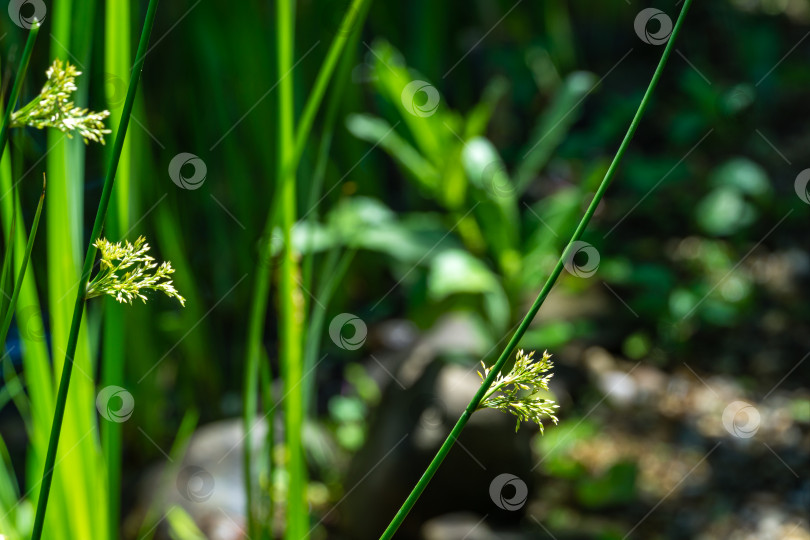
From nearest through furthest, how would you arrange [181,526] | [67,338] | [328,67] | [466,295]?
[328,67] < [67,338] < [181,526] < [466,295]

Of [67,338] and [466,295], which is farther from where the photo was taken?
[466,295]

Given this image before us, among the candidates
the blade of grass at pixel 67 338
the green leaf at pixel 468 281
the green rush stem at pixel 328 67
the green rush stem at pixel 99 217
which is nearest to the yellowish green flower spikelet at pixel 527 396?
the green rush stem at pixel 99 217

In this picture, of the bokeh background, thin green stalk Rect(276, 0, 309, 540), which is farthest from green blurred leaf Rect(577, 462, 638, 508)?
thin green stalk Rect(276, 0, 309, 540)

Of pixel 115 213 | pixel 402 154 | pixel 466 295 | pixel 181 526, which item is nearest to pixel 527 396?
pixel 115 213

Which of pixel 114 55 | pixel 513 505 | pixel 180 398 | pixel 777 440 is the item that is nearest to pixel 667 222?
pixel 777 440

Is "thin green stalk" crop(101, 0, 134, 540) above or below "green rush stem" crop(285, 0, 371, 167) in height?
below

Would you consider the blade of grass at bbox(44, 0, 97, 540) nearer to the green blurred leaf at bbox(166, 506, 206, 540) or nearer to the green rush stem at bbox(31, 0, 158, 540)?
the green rush stem at bbox(31, 0, 158, 540)

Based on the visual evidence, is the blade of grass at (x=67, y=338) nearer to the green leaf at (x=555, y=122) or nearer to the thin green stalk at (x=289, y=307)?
the thin green stalk at (x=289, y=307)

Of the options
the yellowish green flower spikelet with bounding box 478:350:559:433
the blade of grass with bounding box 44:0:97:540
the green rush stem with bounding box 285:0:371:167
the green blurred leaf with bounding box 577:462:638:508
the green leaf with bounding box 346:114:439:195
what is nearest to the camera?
the yellowish green flower spikelet with bounding box 478:350:559:433

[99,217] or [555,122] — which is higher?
[555,122]

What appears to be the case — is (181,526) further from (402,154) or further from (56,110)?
(56,110)

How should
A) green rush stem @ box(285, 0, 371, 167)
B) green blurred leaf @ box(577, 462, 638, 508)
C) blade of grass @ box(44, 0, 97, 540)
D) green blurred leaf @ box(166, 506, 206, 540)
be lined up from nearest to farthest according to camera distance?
green rush stem @ box(285, 0, 371, 167) → blade of grass @ box(44, 0, 97, 540) → green blurred leaf @ box(166, 506, 206, 540) → green blurred leaf @ box(577, 462, 638, 508)
